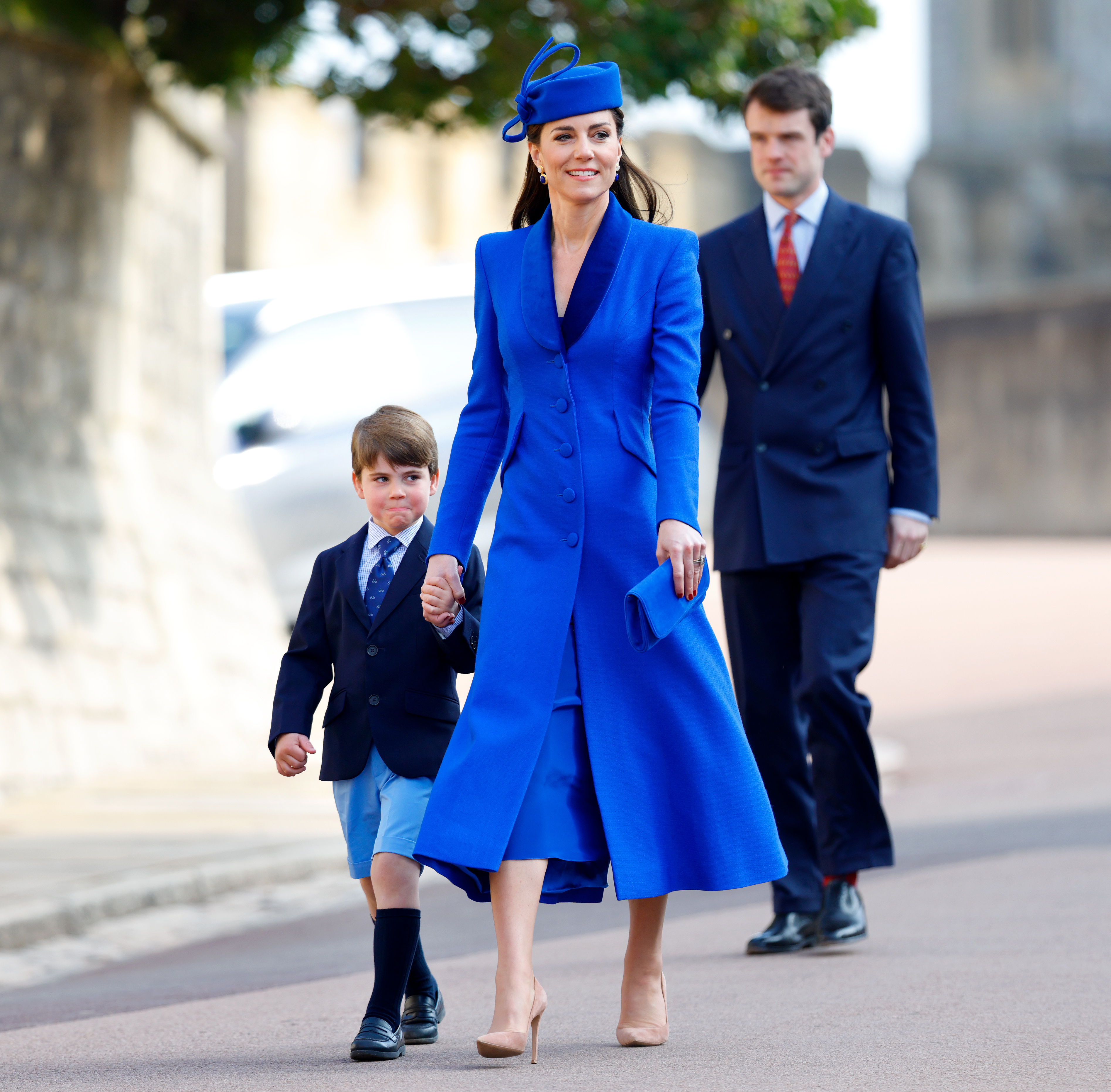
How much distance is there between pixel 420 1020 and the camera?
12.7 feet

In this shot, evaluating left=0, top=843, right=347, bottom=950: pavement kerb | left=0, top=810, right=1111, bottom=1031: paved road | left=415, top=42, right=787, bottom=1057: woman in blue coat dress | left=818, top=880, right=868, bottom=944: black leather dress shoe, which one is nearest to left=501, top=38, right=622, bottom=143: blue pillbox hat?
left=415, top=42, right=787, bottom=1057: woman in blue coat dress

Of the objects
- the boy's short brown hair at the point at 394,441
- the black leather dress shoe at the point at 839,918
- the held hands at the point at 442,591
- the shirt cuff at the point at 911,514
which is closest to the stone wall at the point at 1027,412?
the shirt cuff at the point at 911,514

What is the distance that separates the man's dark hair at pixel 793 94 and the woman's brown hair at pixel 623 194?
1.25 m

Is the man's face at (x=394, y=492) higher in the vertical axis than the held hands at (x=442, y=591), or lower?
higher

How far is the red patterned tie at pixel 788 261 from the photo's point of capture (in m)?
5.20

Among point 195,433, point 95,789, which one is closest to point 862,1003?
point 95,789

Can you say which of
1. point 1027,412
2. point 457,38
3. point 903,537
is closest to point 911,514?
point 903,537

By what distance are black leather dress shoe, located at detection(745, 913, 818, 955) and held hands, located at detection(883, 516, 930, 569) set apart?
90 cm

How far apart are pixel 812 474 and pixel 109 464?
676 centimetres

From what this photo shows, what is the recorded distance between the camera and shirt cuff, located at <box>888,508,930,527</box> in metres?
5.07

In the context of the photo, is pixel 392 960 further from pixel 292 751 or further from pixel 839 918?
pixel 839 918

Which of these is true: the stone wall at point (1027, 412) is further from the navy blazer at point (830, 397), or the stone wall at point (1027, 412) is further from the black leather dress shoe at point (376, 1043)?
the black leather dress shoe at point (376, 1043)

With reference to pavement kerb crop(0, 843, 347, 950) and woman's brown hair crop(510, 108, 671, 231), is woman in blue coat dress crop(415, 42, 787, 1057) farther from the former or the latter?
pavement kerb crop(0, 843, 347, 950)

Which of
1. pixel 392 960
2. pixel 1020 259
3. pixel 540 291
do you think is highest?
pixel 1020 259
